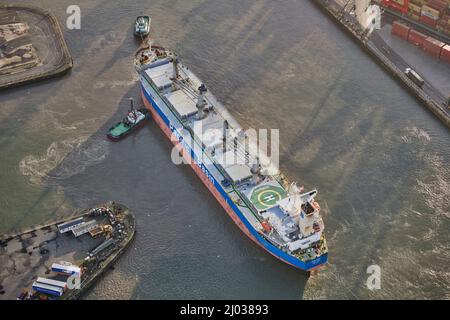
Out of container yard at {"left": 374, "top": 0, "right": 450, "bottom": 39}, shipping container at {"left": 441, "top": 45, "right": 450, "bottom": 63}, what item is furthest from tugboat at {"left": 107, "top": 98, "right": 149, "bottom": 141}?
container yard at {"left": 374, "top": 0, "right": 450, "bottom": 39}

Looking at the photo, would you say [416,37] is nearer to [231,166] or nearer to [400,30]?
[400,30]

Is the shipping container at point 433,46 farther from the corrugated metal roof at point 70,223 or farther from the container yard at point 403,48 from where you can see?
the corrugated metal roof at point 70,223

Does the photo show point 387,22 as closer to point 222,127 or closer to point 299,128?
point 299,128

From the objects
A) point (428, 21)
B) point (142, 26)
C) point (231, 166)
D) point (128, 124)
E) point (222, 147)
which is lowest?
point (128, 124)

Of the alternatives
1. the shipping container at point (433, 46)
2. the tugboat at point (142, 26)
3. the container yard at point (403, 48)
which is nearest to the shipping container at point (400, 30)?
the container yard at point (403, 48)

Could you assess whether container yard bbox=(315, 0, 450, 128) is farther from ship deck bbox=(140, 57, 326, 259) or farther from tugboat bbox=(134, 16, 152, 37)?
tugboat bbox=(134, 16, 152, 37)

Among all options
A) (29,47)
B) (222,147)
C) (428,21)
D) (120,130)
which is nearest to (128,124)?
(120,130)

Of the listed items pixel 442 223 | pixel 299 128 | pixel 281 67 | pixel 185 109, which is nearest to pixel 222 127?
pixel 185 109
